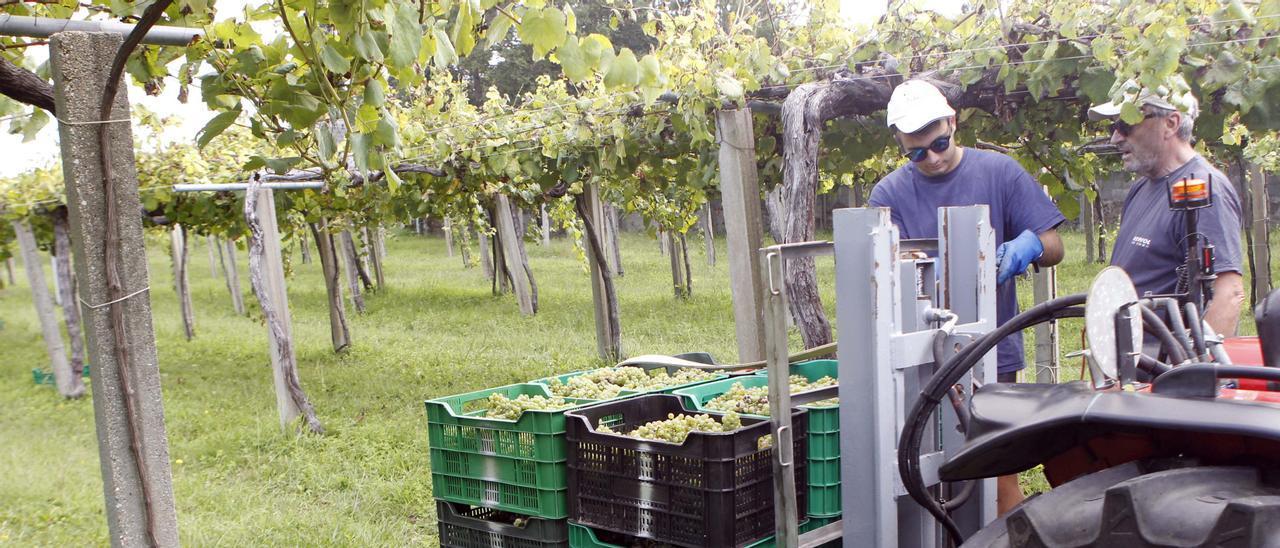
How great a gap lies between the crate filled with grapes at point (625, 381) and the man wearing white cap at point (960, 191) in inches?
33.9

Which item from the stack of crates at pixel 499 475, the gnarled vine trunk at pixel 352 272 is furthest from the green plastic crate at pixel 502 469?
the gnarled vine trunk at pixel 352 272

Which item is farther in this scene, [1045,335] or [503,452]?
[1045,335]

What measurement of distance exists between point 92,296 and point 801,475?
5.97 ft

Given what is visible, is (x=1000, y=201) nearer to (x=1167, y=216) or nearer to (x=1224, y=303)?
(x=1167, y=216)

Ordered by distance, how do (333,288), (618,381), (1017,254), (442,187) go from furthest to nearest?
1. (333,288)
2. (442,187)
3. (618,381)
4. (1017,254)

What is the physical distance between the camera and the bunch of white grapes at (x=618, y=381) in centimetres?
330

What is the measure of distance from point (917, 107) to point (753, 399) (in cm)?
101

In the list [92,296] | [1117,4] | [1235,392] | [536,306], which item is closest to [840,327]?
[1235,392]

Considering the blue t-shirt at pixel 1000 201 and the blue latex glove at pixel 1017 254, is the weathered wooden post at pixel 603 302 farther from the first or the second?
the blue latex glove at pixel 1017 254

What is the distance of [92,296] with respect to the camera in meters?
2.28

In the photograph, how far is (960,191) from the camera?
324 centimetres

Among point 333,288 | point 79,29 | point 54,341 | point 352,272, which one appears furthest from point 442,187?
point 79,29

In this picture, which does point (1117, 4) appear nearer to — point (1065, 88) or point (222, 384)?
point (1065, 88)

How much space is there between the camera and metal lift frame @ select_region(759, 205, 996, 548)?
2289mm
